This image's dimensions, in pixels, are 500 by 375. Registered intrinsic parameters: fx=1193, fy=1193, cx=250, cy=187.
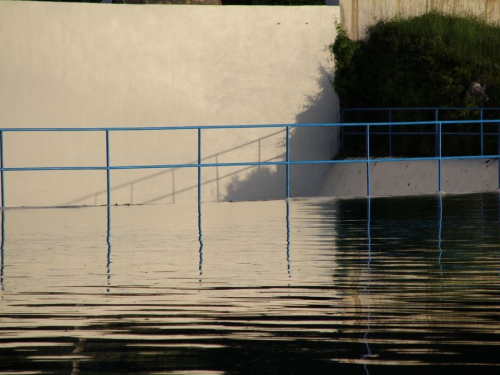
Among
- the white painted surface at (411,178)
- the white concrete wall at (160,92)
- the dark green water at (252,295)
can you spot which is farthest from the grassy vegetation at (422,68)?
the dark green water at (252,295)

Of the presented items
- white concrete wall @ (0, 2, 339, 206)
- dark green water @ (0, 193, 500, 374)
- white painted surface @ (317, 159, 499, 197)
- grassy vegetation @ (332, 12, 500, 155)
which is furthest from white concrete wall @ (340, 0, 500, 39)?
dark green water @ (0, 193, 500, 374)

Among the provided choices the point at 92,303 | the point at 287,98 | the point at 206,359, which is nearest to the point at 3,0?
the point at 287,98

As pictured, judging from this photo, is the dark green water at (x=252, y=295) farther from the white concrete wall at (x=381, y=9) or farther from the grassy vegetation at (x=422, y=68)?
the white concrete wall at (x=381, y=9)

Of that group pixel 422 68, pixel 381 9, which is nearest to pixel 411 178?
pixel 422 68

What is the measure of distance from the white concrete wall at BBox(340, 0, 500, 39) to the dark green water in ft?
28.0

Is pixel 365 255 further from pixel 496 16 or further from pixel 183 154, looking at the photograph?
pixel 496 16

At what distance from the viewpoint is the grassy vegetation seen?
18.2 metres

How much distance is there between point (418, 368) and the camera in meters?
4.79

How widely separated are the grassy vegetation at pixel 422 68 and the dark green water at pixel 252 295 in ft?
23.9

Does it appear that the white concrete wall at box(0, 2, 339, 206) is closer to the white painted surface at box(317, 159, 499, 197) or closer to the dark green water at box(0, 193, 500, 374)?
the white painted surface at box(317, 159, 499, 197)

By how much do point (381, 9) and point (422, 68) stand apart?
1375 mm

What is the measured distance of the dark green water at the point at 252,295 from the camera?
5.02m

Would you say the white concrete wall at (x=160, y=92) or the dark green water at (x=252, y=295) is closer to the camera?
the dark green water at (x=252, y=295)

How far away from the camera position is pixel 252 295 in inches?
261
